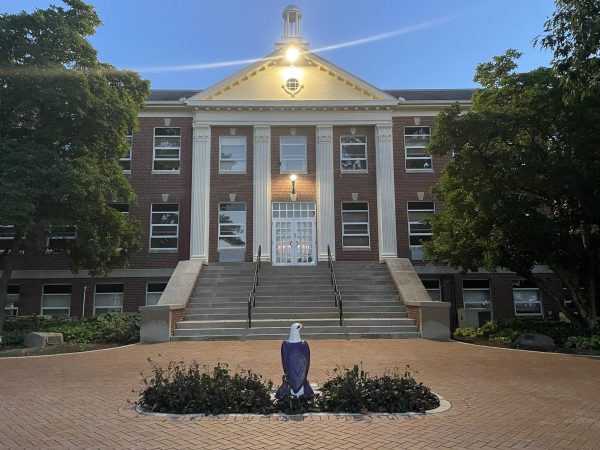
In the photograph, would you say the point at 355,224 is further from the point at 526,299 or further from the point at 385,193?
the point at 526,299

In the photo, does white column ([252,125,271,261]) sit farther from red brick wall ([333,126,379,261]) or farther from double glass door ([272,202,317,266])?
red brick wall ([333,126,379,261])

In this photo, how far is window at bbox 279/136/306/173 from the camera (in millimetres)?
23047

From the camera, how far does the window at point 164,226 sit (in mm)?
22750

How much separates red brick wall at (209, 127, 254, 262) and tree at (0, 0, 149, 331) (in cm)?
586

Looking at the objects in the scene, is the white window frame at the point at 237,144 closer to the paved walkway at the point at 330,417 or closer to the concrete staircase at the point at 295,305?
the concrete staircase at the point at 295,305

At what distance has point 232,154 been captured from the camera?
23.2 metres

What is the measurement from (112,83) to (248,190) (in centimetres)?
773

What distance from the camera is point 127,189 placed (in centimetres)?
1667

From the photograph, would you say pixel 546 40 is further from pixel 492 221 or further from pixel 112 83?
pixel 112 83

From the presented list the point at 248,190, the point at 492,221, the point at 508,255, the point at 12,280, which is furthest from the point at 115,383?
the point at 12,280

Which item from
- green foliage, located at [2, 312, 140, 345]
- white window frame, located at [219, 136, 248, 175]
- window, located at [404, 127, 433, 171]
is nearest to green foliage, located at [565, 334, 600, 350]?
green foliage, located at [2, 312, 140, 345]

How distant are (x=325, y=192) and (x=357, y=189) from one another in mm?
1521

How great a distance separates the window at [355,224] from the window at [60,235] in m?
11.1

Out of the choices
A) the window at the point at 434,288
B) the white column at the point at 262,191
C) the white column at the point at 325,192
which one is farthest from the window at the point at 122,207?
the window at the point at 434,288
